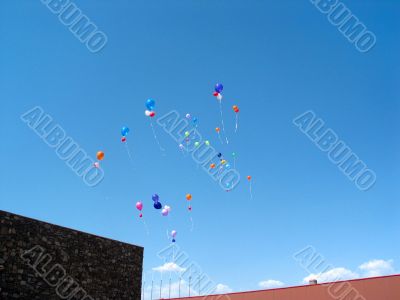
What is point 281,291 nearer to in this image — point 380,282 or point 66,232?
point 380,282

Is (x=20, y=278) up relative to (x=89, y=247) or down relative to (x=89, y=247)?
down

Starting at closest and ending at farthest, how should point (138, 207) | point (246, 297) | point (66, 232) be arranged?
point (66, 232)
point (138, 207)
point (246, 297)

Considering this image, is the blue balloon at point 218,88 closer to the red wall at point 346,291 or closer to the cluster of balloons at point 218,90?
the cluster of balloons at point 218,90

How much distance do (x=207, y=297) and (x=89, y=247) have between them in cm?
778

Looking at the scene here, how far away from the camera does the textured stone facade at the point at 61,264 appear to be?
9.55 meters

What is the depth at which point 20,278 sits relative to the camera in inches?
379

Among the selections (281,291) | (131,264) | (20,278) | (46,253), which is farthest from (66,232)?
(281,291)

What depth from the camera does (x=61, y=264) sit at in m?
10.6

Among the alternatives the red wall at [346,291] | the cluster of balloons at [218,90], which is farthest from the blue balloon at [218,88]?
the red wall at [346,291]

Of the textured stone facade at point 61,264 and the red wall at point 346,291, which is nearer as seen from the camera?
the textured stone facade at point 61,264

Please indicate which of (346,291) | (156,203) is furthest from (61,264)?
(346,291)

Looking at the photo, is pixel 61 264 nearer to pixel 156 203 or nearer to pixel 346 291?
pixel 156 203

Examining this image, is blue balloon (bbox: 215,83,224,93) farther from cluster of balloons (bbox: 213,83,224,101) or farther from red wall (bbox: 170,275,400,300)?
red wall (bbox: 170,275,400,300)

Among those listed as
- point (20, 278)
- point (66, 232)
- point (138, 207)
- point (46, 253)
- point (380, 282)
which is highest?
point (380, 282)
